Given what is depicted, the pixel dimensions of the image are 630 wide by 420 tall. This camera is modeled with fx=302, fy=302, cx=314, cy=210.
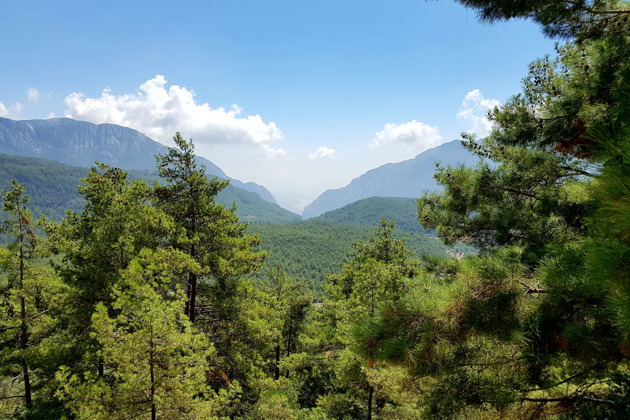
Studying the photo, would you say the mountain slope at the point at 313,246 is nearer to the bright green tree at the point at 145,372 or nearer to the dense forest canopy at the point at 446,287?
the dense forest canopy at the point at 446,287

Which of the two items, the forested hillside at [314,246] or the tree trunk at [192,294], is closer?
the tree trunk at [192,294]

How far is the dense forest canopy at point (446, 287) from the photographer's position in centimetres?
270

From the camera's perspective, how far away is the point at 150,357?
5.38 metres

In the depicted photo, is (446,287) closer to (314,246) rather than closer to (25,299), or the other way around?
(25,299)

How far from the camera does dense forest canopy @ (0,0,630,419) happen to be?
2701 mm

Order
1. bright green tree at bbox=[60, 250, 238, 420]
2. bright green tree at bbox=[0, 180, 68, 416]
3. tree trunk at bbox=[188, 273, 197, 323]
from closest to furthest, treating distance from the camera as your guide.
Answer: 1. bright green tree at bbox=[60, 250, 238, 420]
2. bright green tree at bbox=[0, 180, 68, 416]
3. tree trunk at bbox=[188, 273, 197, 323]

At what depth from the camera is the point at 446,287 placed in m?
3.25

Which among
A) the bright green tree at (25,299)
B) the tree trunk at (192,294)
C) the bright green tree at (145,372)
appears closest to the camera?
the bright green tree at (145,372)

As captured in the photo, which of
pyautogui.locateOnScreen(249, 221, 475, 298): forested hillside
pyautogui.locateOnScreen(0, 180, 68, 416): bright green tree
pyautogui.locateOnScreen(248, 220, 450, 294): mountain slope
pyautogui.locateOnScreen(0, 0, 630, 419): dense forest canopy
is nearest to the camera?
pyautogui.locateOnScreen(0, 0, 630, 419): dense forest canopy

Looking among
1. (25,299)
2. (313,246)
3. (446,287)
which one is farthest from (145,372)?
(313,246)

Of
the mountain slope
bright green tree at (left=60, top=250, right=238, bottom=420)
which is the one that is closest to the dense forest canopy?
bright green tree at (left=60, top=250, right=238, bottom=420)

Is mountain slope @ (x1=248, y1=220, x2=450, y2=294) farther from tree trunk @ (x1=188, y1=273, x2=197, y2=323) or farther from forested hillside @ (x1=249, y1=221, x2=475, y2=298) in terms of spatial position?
tree trunk @ (x1=188, y1=273, x2=197, y2=323)

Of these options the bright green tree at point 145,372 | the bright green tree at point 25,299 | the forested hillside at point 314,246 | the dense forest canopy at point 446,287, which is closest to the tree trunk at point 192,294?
the dense forest canopy at point 446,287

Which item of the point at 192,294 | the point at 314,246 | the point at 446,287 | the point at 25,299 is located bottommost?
the point at 314,246
